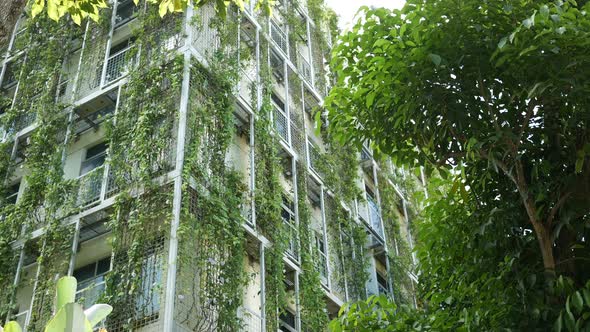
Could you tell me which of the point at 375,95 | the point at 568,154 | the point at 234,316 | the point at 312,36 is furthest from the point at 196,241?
the point at 312,36

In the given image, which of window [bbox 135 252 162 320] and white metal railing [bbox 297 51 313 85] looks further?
white metal railing [bbox 297 51 313 85]

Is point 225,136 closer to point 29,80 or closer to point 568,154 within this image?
point 29,80

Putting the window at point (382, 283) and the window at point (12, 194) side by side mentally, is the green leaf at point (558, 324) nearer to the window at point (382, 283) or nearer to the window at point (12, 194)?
the window at point (12, 194)

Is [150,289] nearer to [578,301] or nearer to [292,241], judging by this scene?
[292,241]

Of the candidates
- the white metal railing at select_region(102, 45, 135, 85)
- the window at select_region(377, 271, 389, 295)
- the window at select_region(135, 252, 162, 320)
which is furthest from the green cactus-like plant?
the window at select_region(377, 271, 389, 295)

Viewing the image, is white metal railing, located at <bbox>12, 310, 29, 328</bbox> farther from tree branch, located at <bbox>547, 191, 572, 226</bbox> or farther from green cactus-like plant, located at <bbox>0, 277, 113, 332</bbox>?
green cactus-like plant, located at <bbox>0, 277, 113, 332</bbox>

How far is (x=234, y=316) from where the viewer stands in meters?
12.3

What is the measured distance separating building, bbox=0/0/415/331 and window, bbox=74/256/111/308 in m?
0.05

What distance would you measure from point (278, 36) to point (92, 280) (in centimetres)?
896

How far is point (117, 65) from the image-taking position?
53.0ft

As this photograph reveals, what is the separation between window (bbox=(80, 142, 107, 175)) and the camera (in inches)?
614

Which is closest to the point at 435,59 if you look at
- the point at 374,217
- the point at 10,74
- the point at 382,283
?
the point at 382,283

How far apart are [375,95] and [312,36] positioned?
1579 cm

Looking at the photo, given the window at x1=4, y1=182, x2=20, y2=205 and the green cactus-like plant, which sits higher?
the window at x1=4, y1=182, x2=20, y2=205
